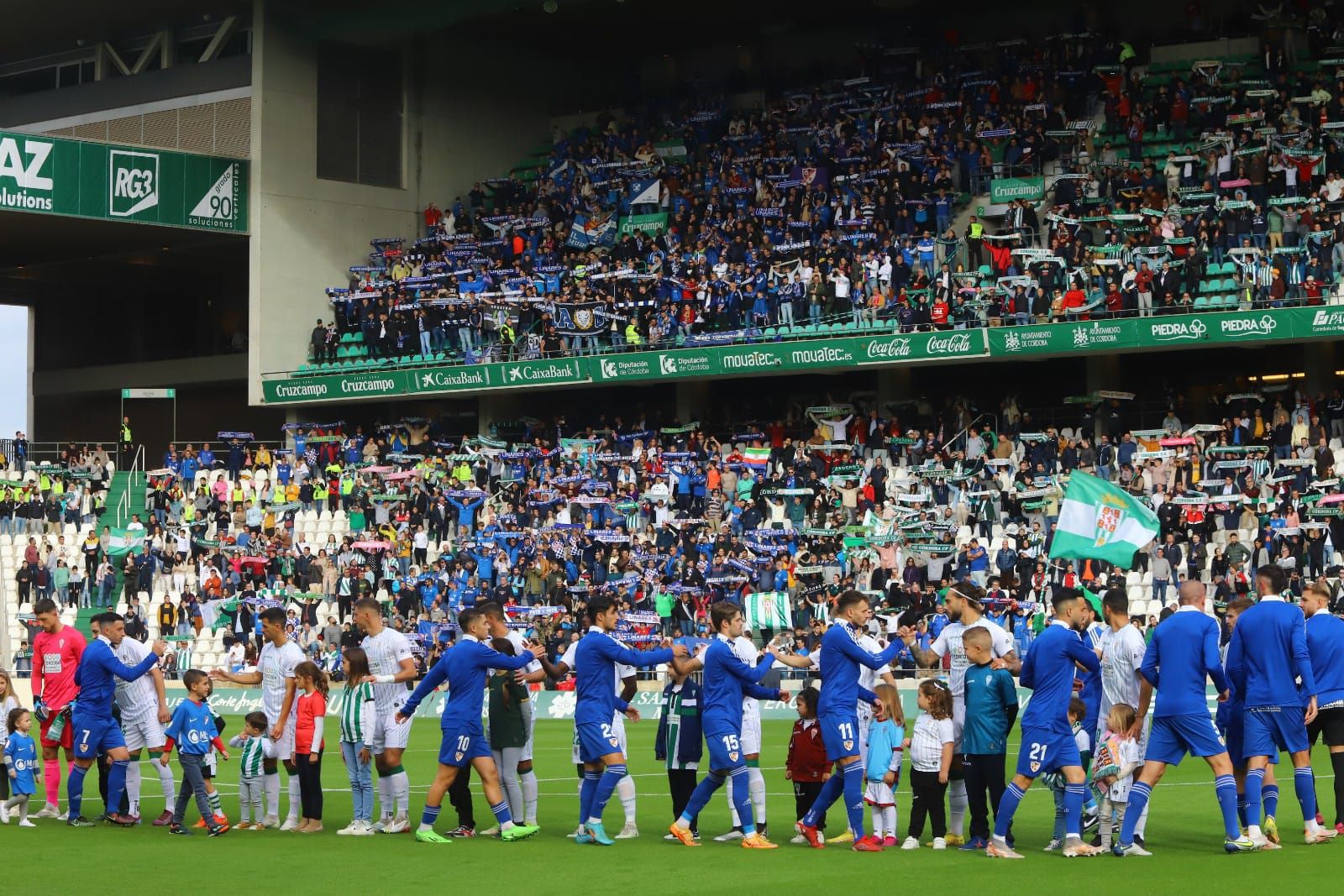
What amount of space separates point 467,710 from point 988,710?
13.8 feet

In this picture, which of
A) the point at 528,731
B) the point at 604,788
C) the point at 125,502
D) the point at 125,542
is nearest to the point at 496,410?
the point at 125,502

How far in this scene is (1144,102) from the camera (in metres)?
41.0

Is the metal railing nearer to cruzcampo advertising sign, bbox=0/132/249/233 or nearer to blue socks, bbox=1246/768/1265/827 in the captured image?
cruzcampo advertising sign, bbox=0/132/249/233

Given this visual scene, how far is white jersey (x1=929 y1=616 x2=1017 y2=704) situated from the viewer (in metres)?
13.9

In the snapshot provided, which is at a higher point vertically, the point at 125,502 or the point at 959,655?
the point at 125,502

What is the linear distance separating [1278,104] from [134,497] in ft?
96.3

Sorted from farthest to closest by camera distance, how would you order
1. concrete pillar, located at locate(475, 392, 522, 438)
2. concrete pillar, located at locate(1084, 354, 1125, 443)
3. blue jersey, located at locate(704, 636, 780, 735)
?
concrete pillar, located at locate(475, 392, 522, 438) → concrete pillar, located at locate(1084, 354, 1125, 443) → blue jersey, located at locate(704, 636, 780, 735)

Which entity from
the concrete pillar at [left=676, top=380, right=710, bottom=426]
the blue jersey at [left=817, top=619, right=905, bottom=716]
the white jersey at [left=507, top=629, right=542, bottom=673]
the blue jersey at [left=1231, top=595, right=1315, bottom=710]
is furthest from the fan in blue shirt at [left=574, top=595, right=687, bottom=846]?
the concrete pillar at [left=676, top=380, right=710, bottom=426]

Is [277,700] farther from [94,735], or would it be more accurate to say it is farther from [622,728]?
[622,728]

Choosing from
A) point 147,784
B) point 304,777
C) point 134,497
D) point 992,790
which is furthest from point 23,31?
point 992,790

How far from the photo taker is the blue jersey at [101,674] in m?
16.7

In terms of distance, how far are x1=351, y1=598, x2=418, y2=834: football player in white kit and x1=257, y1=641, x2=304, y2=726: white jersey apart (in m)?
0.92

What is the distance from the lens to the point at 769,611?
34.8 metres

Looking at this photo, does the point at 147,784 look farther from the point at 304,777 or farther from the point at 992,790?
the point at 992,790
